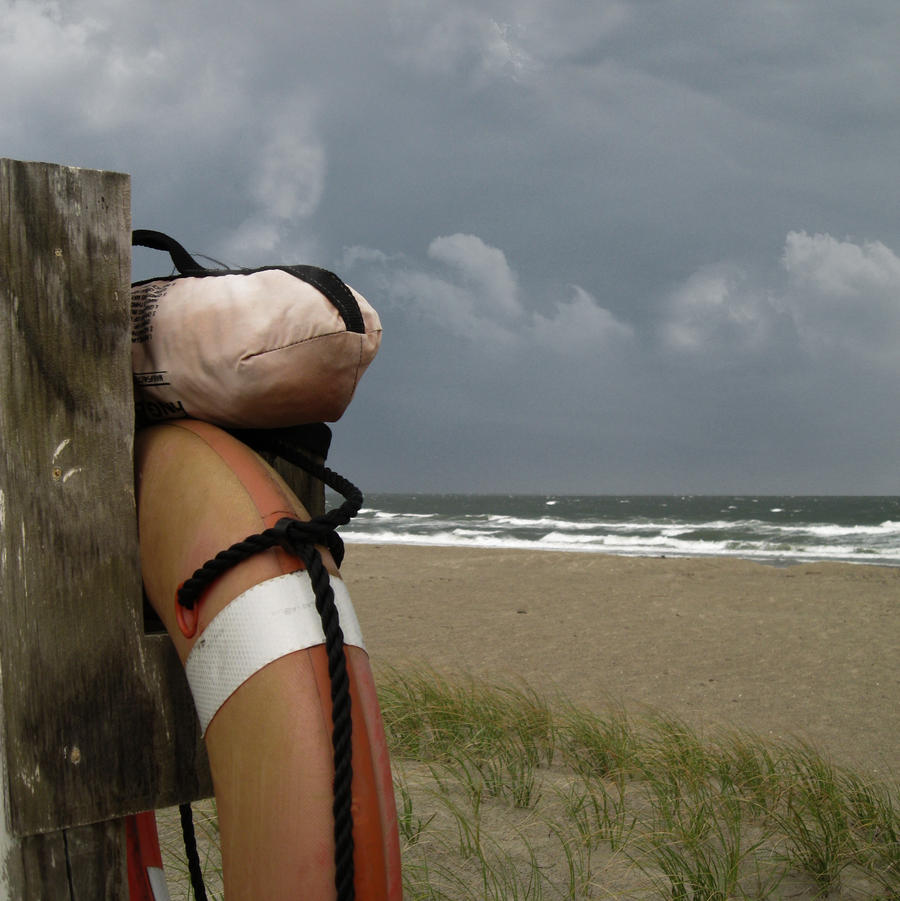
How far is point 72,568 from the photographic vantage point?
1228 mm

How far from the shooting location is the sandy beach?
5.74 m

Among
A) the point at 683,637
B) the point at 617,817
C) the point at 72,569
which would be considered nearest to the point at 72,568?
the point at 72,569

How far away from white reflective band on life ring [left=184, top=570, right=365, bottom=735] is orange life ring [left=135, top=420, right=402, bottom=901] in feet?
0.04

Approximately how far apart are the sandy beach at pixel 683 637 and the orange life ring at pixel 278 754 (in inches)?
150

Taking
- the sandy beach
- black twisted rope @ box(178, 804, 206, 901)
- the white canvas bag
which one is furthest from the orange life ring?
the sandy beach

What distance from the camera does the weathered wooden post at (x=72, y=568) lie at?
3.95 ft

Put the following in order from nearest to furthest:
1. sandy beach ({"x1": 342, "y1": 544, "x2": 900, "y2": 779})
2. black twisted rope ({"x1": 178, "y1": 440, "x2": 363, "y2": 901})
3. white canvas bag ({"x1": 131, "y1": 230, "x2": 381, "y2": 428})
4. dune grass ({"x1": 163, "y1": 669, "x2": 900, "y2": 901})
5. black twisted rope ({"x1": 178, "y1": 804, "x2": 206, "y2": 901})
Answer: black twisted rope ({"x1": 178, "y1": 440, "x2": 363, "y2": 901}) → white canvas bag ({"x1": 131, "y1": 230, "x2": 381, "y2": 428}) → black twisted rope ({"x1": 178, "y1": 804, "x2": 206, "y2": 901}) → dune grass ({"x1": 163, "y1": 669, "x2": 900, "y2": 901}) → sandy beach ({"x1": 342, "y1": 544, "x2": 900, "y2": 779})

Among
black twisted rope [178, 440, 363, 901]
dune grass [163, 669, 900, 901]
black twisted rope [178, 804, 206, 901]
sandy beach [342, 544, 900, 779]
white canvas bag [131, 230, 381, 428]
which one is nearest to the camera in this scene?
black twisted rope [178, 440, 363, 901]

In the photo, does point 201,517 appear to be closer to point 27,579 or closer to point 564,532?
point 27,579

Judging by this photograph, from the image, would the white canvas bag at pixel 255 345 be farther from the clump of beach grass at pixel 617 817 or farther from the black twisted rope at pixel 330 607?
the clump of beach grass at pixel 617 817

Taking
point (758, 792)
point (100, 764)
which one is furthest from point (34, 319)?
point (758, 792)

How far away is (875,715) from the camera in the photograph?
18.7 feet

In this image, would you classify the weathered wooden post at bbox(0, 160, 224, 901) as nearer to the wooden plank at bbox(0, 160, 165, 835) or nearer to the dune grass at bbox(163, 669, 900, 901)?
the wooden plank at bbox(0, 160, 165, 835)

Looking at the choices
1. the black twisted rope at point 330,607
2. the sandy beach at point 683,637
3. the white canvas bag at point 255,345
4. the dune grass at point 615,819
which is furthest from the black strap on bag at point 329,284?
the sandy beach at point 683,637
